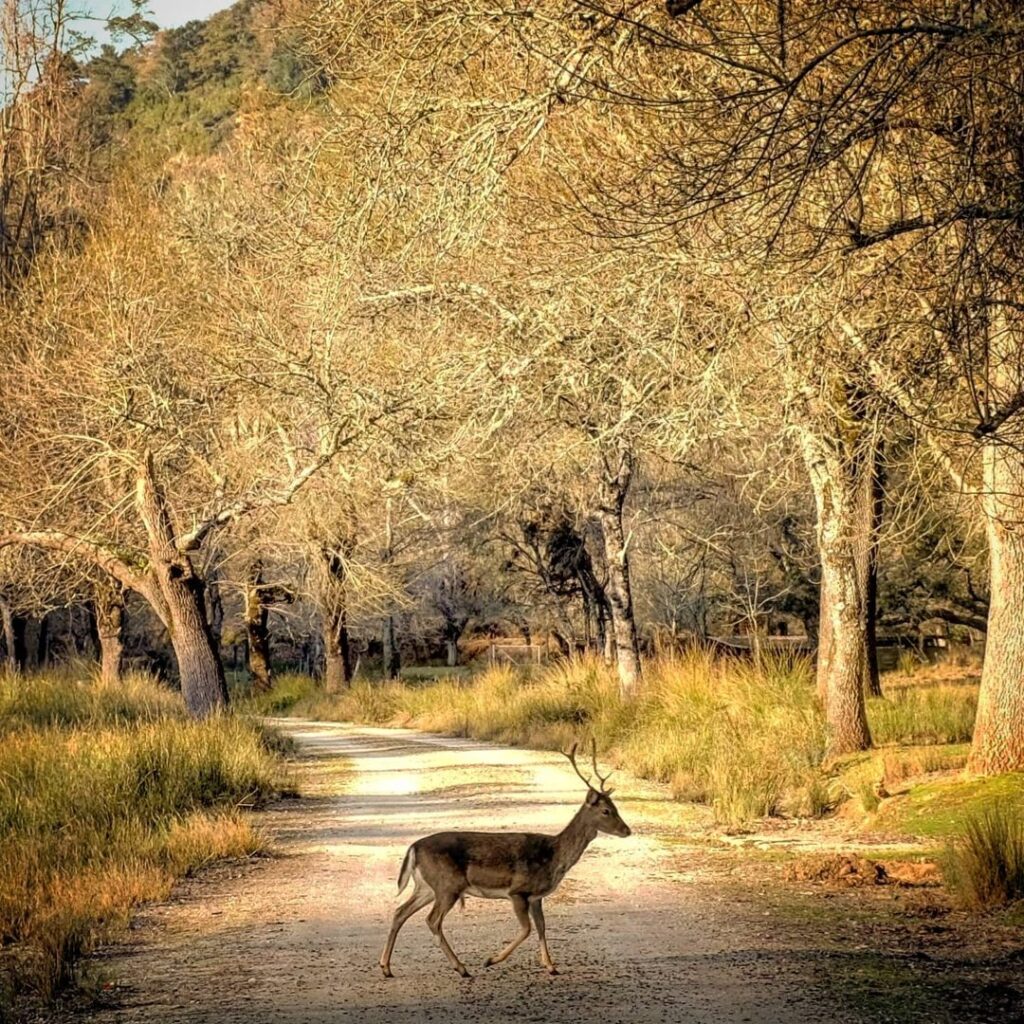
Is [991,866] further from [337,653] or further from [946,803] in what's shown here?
[337,653]

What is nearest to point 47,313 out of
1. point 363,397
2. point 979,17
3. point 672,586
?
point 363,397

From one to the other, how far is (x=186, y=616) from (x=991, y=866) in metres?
18.1

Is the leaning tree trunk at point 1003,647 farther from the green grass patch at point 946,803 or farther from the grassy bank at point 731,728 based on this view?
the grassy bank at point 731,728

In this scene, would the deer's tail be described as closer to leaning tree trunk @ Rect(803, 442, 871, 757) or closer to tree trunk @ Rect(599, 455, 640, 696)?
leaning tree trunk @ Rect(803, 442, 871, 757)

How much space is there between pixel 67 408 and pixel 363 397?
612 cm

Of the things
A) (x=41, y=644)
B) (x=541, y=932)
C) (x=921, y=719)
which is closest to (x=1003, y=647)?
(x=921, y=719)

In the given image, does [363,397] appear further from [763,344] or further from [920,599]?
[920,599]

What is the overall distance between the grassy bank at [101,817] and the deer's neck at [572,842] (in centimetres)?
288

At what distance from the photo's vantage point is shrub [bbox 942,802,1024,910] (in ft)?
33.4

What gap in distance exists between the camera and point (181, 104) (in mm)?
86938

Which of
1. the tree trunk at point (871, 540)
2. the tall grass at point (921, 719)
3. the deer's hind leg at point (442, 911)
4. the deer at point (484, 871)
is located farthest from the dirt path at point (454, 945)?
the tall grass at point (921, 719)

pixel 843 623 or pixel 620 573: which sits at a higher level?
pixel 620 573

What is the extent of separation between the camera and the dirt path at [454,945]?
7.63 m

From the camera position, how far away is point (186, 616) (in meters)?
26.1
